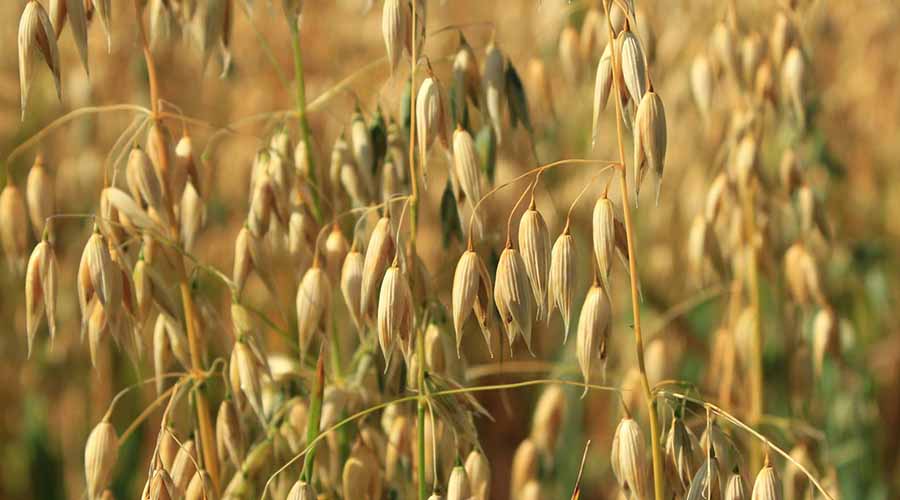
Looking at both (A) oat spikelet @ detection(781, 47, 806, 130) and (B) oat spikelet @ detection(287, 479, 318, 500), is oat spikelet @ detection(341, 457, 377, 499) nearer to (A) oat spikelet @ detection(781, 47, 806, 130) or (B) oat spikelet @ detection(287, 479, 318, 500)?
(B) oat spikelet @ detection(287, 479, 318, 500)

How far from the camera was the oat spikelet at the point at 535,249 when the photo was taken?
1231mm

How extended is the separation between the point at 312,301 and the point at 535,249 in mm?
395

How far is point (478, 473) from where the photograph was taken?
1466mm

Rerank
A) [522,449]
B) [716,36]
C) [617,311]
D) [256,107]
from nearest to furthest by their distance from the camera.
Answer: [522,449]
[716,36]
[617,311]
[256,107]

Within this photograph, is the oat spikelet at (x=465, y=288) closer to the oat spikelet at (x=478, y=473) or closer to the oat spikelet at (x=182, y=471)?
the oat spikelet at (x=478, y=473)

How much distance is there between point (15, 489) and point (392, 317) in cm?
190

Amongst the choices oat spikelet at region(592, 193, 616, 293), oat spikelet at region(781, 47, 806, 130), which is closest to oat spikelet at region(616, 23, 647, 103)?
oat spikelet at region(592, 193, 616, 293)

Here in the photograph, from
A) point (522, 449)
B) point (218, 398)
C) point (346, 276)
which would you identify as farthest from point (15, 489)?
point (346, 276)

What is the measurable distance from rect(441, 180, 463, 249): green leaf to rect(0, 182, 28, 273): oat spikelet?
60 centimetres

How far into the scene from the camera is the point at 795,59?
1.97 meters

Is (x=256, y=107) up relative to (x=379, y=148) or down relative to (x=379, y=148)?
up

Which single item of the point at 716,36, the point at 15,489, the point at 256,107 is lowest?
the point at 15,489

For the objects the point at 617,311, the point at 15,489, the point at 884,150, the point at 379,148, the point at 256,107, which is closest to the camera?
the point at 379,148

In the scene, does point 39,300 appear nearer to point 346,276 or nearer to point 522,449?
point 346,276
